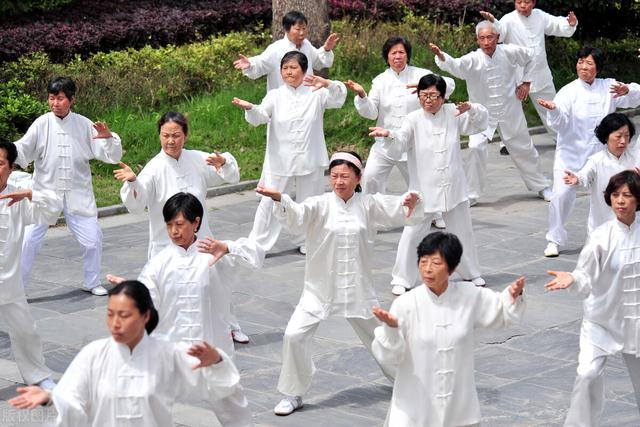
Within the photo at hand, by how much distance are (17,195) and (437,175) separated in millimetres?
3962

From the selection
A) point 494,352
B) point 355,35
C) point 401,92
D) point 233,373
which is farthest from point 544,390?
point 355,35

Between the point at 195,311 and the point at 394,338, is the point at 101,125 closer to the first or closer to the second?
the point at 195,311

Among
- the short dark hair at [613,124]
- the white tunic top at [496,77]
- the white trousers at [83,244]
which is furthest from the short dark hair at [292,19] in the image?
the short dark hair at [613,124]

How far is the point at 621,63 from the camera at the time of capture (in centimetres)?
2180

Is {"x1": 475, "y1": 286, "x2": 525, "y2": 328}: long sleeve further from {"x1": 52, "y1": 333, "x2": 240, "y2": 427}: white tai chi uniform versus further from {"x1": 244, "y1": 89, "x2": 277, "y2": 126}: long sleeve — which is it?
{"x1": 244, "y1": 89, "x2": 277, "y2": 126}: long sleeve

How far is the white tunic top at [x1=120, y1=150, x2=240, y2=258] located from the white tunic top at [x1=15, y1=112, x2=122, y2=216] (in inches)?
68.1

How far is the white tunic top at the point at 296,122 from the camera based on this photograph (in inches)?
510

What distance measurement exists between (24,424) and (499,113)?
783 cm

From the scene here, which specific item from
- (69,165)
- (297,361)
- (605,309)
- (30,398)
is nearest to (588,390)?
(605,309)

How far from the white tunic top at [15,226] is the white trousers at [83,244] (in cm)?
208

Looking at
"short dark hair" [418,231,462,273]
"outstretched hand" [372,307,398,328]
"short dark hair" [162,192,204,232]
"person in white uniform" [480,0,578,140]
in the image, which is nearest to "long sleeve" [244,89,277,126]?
"person in white uniform" [480,0,578,140]

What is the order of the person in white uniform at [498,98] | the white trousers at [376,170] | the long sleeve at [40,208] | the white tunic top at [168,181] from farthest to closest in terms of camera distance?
the person in white uniform at [498,98] < the white trousers at [376,170] < the white tunic top at [168,181] < the long sleeve at [40,208]

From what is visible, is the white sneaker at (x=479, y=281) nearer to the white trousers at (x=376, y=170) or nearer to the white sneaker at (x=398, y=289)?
the white sneaker at (x=398, y=289)

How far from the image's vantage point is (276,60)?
14797 millimetres
